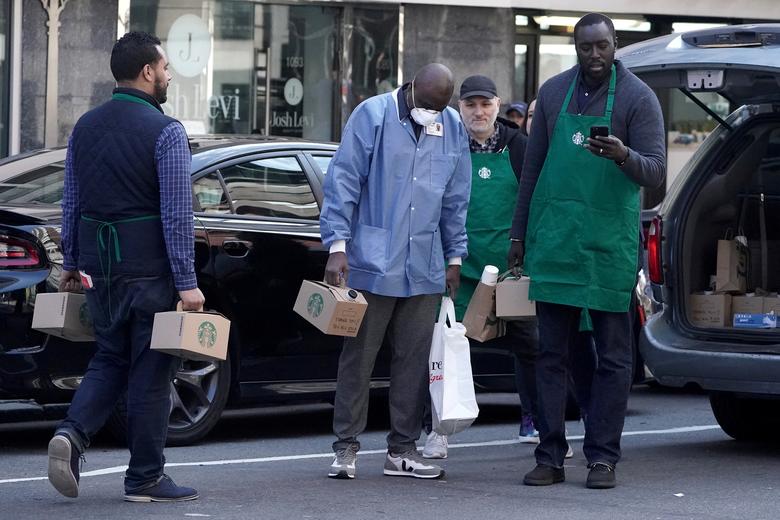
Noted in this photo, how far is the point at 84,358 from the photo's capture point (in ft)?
24.5

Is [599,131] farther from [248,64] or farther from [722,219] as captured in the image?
[248,64]

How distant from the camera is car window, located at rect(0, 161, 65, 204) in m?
7.73

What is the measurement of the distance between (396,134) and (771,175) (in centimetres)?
229

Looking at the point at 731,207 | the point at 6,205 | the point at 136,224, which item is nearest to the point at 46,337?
the point at 6,205

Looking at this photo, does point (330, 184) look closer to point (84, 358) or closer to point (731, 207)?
point (84, 358)

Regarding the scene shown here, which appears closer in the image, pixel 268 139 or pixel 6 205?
pixel 6 205

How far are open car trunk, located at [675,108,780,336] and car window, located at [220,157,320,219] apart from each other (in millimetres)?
1939

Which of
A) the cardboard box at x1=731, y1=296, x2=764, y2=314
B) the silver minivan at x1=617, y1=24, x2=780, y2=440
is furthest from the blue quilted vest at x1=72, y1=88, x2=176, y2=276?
the cardboard box at x1=731, y1=296, x2=764, y2=314

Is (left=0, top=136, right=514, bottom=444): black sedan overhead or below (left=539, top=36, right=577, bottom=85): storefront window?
below

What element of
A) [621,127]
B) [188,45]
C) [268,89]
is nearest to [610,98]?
[621,127]

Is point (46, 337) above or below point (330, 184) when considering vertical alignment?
below

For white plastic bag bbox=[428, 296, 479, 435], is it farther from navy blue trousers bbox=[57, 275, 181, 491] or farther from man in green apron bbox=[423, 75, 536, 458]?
navy blue trousers bbox=[57, 275, 181, 491]

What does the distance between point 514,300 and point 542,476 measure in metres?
0.80

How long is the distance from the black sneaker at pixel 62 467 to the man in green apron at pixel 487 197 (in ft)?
7.06
